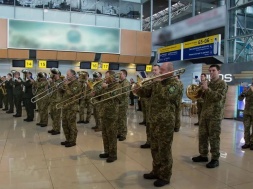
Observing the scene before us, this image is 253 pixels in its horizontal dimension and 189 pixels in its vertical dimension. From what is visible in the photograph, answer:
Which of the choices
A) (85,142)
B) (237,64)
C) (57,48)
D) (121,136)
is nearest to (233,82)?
(237,64)

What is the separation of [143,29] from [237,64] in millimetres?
8333

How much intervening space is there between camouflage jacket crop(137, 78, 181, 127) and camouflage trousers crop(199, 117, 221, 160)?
1129 mm

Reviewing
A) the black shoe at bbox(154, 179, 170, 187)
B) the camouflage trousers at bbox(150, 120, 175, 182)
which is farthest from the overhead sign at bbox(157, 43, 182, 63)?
the black shoe at bbox(154, 179, 170, 187)

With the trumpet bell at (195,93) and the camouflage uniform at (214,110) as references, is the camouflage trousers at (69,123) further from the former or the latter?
the camouflage uniform at (214,110)

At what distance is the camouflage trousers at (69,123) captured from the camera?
5450 millimetres

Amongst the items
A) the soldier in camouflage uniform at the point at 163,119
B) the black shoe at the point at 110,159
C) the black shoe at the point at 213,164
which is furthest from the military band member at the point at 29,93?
the black shoe at the point at 213,164

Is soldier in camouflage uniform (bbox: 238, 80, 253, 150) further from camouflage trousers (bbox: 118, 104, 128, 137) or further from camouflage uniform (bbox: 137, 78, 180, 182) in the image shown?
camouflage uniform (bbox: 137, 78, 180, 182)

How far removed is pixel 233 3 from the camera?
10.9 m

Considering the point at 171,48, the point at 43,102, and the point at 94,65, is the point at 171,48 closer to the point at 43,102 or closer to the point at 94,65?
the point at 94,65

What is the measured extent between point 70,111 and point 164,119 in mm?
2591

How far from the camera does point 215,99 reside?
4188 mm

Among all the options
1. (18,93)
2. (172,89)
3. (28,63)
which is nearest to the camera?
(172,89)

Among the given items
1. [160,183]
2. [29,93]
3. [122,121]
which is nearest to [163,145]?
[160,183]

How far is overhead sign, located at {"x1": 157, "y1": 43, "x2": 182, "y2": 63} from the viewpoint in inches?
501
